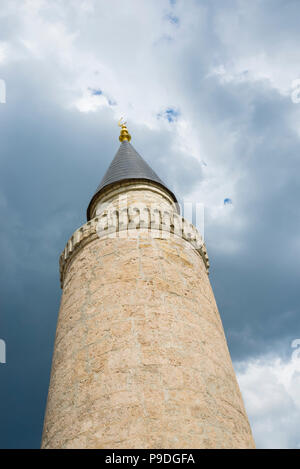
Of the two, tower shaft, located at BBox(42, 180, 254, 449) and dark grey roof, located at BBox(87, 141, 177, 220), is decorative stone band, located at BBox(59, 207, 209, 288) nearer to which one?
tower shaft, located at BBox(42, 180, 254, 449)

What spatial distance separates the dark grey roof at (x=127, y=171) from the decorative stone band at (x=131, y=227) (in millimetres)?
2005

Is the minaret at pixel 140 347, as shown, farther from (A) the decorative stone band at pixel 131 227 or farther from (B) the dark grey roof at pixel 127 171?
(B) the dark grey roof at pixel 127 171

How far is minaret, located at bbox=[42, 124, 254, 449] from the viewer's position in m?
4.25

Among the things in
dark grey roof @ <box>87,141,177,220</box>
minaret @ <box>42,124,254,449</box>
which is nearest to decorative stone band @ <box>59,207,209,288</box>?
minaret @ <box>42,124,254,449</box>

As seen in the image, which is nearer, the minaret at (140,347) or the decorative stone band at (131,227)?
the minaret at (140,347)

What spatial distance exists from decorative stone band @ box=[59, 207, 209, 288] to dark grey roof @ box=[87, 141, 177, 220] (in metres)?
2.00

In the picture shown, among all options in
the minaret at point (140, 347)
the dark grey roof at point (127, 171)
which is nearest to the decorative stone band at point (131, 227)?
the minaret at point (140, 347)

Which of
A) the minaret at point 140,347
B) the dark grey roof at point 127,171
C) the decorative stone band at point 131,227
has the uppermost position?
the dark grey roof at point 127,171

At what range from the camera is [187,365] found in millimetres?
4863

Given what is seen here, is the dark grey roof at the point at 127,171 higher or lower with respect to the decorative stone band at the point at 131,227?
higher

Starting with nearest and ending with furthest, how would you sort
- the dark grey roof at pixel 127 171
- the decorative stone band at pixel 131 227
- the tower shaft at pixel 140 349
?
the tower shaft at pixel 140 349, the decorative stone band at pixel 131 227, the dark grey roof at pixel 127 171

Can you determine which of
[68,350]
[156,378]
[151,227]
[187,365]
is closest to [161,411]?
[156,378]

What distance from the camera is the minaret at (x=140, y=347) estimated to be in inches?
167

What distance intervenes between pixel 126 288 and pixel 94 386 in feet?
5.12
